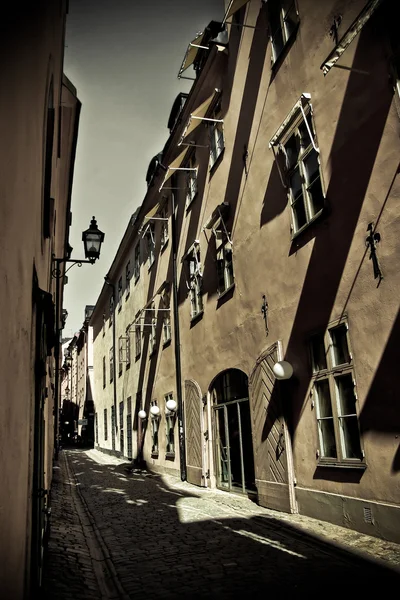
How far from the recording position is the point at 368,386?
20.6 ft

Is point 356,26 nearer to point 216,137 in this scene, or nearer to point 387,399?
point 387,399

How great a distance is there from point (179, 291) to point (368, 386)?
381 inches

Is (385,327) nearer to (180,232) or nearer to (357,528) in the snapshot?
(357,528)

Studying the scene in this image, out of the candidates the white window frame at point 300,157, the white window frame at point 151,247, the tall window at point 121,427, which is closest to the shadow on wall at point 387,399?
the white window frame at point 300,157

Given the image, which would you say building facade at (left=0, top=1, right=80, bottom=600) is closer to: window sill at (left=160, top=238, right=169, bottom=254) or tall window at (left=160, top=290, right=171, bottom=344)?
tall window at (left=160, top=290, right=171, bottom=344)

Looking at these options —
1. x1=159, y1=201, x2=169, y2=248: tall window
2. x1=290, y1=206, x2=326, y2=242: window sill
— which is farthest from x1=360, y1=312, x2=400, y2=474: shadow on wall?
x1=159, y1=201, x2=169, y2=248: tall window

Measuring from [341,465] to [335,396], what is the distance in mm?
948

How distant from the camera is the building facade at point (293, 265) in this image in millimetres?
6117

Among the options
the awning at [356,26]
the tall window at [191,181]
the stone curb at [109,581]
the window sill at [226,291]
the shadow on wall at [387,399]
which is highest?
the tall window at [191,181]

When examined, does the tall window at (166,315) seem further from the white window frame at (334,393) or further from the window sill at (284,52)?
the white window frame at (334,393)

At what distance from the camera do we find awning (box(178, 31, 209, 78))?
12.0m

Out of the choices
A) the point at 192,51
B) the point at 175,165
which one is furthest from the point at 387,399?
the point at 175,165

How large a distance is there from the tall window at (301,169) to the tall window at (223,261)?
9.49ft

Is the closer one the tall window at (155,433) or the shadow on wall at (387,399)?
the shadow on wall at (387,399)
